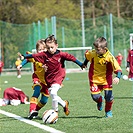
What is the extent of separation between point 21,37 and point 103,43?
37.4 m

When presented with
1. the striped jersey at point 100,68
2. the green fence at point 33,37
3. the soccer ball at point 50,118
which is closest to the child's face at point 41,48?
the striped jersey at point 100,68

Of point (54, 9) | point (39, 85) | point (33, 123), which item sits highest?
point (54, 9)

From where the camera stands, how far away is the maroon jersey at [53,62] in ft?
34.8

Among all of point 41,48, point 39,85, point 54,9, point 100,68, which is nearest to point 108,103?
point 100,68

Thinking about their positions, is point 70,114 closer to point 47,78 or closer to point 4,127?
point 47,78

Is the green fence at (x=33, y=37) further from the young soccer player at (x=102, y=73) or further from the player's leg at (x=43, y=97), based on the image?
the young soccer player at (x=102, y=73)

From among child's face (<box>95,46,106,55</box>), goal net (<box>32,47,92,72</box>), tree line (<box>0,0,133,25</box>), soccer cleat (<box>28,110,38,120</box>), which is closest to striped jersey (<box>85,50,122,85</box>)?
child's face (<box>95,46,106,55</box>)

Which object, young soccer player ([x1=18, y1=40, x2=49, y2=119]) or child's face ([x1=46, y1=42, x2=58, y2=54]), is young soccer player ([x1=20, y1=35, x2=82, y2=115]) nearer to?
child's face ([x1=46, y1=42, x2=58, y2=54])

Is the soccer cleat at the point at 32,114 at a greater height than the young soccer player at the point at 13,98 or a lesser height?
greater

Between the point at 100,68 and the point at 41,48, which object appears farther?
the point at 41,48

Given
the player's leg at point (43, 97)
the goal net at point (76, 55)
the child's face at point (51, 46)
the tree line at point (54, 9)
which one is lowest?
the goal net at point (76, 55)

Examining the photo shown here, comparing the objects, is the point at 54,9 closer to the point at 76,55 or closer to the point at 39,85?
the point at 76,55

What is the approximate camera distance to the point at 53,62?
1061 cm

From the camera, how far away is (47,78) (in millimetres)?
10680
